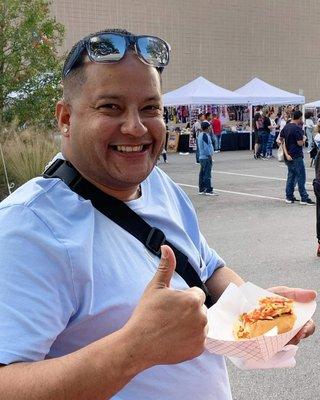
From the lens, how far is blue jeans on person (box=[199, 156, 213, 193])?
1227 cm

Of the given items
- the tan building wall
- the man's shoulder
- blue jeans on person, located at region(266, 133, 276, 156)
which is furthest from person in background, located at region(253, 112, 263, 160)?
the man's shoulder

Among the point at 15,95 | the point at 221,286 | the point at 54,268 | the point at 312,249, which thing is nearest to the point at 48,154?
the point at 15,95

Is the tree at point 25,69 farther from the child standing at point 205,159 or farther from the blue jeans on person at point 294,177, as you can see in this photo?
the blue jeans on person at point 294,177

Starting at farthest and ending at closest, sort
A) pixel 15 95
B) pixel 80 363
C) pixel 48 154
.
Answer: pixel 15 95
pixel 48 154
pixel 80 363

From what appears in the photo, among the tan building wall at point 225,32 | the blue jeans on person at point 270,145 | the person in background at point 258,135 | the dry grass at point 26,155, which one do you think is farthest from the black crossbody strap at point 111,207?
the tan building wall at point 225,32

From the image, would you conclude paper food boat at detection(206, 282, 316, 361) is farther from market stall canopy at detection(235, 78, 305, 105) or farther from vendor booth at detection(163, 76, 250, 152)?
market stall canopy at detection(235, 78, 305, 105)

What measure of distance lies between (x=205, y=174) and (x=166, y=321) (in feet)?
36.8

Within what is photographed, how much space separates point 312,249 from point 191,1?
104 ft

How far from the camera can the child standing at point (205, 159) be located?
12289mm

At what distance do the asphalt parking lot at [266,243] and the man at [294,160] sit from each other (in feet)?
1.03

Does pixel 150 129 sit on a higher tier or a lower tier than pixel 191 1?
lower

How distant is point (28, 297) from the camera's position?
1.20 meters

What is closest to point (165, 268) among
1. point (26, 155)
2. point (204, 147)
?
point (26, 155)

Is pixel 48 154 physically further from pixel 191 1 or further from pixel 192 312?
pixel 191 1
